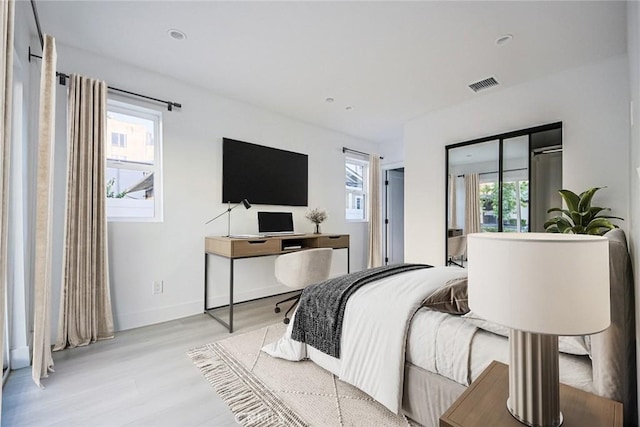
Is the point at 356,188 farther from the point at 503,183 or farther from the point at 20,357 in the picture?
the point at 20,357

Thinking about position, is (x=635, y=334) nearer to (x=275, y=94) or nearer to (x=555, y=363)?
(x=555, y=363)

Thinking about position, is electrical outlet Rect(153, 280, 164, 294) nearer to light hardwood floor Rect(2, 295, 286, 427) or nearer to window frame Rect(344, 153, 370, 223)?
light hardwood floor Rect(2, 295, 286, 427)

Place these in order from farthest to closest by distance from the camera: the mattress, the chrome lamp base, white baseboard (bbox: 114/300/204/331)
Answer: white baseboard (bbox: 114/300/204/331)
the mattress
the chrome lamp base

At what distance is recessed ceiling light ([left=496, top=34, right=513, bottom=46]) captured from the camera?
7.34ft

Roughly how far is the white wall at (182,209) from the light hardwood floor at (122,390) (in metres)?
0.49

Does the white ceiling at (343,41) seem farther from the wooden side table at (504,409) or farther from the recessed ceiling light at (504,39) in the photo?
the wooden side table at (504,409)

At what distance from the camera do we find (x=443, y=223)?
373cm

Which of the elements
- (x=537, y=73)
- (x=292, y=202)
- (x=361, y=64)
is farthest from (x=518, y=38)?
(x=292, y=202)

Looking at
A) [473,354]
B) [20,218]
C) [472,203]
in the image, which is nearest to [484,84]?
[472,203]

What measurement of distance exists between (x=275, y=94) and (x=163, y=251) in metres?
2.08

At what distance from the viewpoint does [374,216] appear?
5008 mm

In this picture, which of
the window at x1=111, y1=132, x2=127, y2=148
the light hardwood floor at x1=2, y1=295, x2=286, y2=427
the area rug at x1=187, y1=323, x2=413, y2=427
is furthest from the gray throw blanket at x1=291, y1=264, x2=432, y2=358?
the window at x1=111, y1=132, x2=127, y2=148

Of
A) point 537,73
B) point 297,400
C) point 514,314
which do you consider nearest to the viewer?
point 514,314

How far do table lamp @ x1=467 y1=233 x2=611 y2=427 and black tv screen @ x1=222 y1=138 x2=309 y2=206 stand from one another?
3.02 metres
